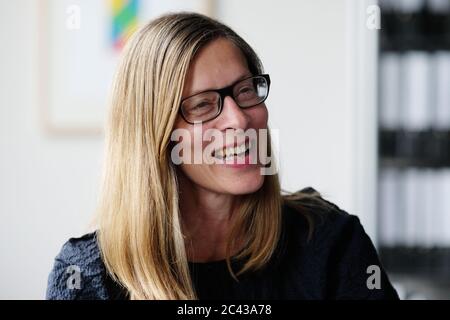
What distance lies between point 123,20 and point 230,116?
855 millimetres

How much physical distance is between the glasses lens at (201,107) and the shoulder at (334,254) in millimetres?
216

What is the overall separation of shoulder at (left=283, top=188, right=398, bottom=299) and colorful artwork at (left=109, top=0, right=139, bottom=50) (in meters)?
0.80

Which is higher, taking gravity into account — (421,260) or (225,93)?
(225,93)

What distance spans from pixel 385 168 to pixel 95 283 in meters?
0.81

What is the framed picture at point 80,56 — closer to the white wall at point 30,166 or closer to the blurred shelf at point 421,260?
the white wall at point 30,166

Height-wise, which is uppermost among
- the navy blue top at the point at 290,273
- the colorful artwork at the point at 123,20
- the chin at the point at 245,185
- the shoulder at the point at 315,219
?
the colorful artwork at the point at 123,20

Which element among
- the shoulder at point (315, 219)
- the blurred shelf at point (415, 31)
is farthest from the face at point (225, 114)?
the blurred shelf at point (415, 31)

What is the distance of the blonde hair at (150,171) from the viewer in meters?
0.67

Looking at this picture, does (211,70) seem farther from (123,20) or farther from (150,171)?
(123,20)

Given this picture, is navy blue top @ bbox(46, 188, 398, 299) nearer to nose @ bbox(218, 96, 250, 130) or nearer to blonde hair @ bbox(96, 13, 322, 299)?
blonde hair @ bbox(96, 13, 322, 299)

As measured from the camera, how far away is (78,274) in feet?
2.30

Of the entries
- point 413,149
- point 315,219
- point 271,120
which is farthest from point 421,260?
point 315,219
